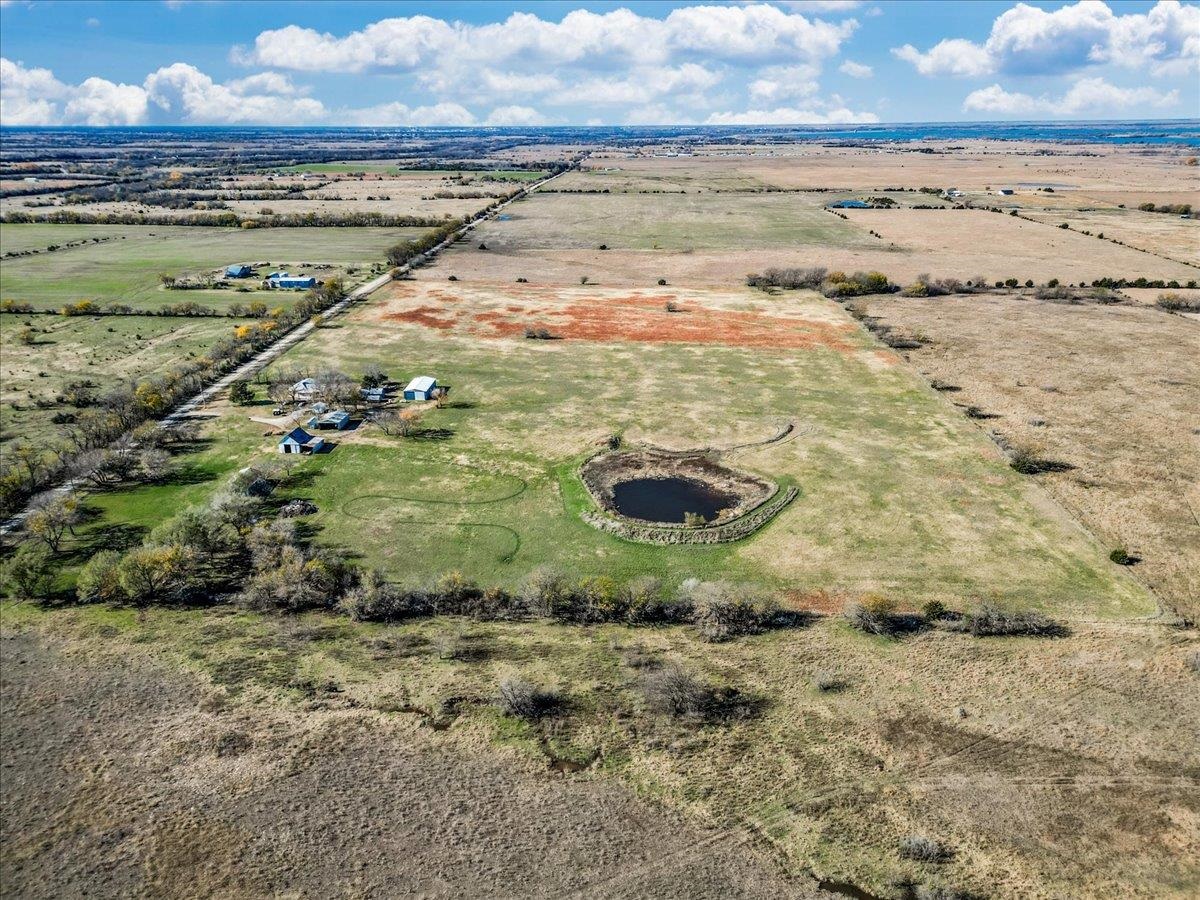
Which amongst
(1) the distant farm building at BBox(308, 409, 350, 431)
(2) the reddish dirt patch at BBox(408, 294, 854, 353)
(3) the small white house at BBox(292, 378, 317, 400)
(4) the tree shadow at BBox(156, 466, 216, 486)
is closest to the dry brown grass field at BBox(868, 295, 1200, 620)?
(2) the reddish dirt patch at BBox(408, 294, 854, 353)

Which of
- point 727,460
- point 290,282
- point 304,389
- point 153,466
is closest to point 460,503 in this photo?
point 727,460

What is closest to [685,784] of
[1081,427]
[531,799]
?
[531,799]

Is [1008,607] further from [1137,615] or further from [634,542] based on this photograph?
[634,542]

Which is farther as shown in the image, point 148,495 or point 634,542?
point 148,495

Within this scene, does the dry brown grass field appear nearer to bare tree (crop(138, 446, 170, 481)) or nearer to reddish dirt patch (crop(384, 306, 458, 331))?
reddish dirt patch (crop(384, 306, 458, 331))

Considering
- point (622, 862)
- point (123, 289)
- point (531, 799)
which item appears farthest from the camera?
point (123, 289)

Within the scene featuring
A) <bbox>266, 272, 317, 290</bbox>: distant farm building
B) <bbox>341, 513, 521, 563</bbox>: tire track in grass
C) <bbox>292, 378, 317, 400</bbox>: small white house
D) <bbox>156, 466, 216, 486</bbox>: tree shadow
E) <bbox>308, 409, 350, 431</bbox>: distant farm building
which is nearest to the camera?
<bbox>341, 513, 521, 563</bbox>: tire track in grass

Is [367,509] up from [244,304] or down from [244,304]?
down
